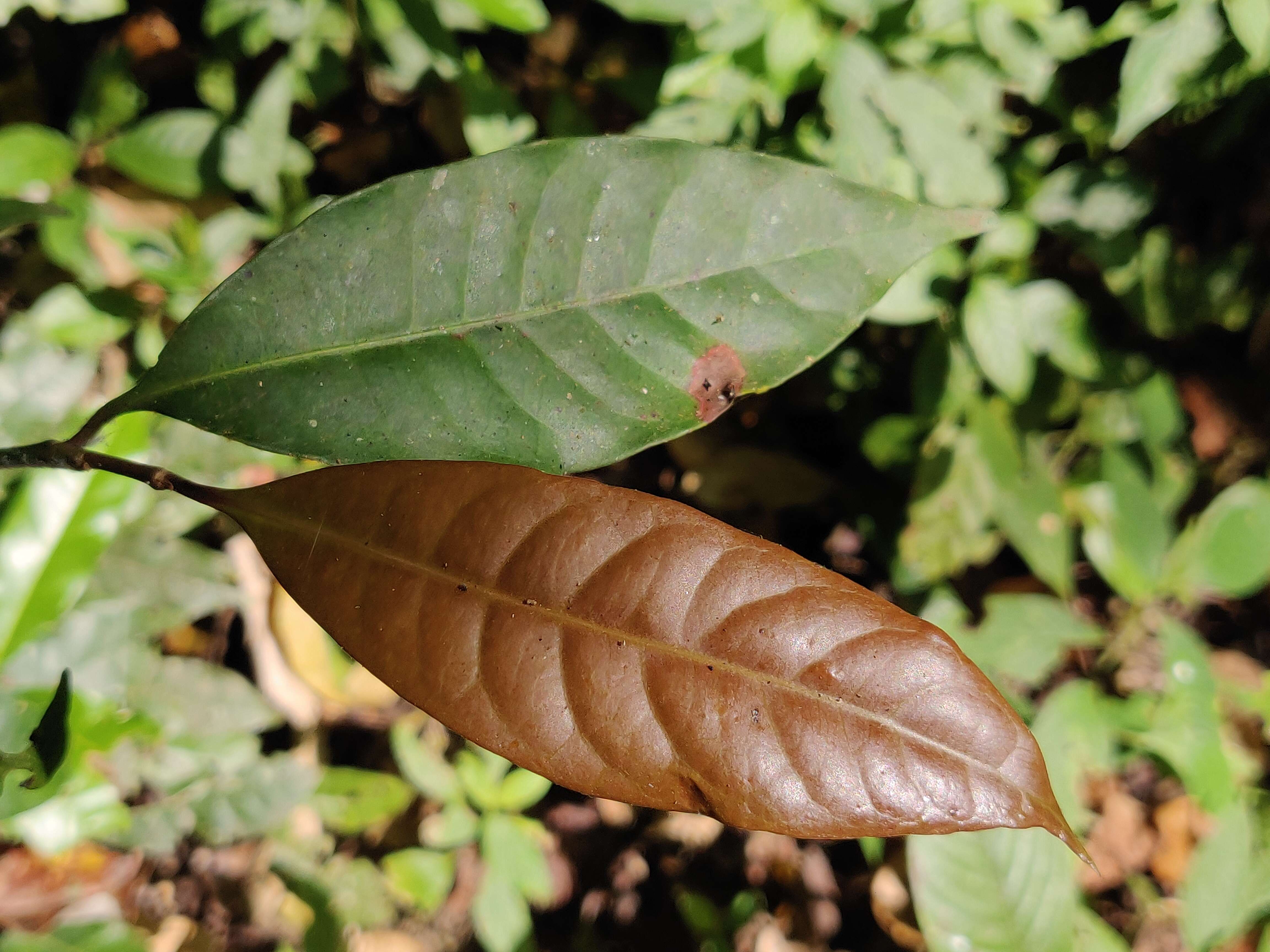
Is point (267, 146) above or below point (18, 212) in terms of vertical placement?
below

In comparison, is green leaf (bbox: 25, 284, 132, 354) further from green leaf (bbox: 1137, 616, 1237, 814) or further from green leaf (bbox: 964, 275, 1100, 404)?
green leaf (bbox: 1137, 616, 1237, 814)

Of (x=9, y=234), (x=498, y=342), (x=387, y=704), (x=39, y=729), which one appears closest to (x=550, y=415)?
(x=498, y=342)

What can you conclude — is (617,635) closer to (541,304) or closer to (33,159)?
(541,304)

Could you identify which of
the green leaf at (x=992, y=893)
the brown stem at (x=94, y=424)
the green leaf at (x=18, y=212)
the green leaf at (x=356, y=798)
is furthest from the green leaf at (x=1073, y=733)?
the green leaf at (x=18, y=212)

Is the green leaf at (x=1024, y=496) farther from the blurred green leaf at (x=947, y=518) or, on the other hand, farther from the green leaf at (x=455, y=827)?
the green leaf at (x=455, y=827)

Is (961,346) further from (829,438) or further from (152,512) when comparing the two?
(152,512)

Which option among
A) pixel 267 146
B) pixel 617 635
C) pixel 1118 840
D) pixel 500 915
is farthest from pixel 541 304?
pixel 1118 840

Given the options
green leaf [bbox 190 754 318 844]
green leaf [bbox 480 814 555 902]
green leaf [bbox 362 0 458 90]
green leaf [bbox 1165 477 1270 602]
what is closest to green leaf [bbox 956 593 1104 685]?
green leaf [bbox 1165 477 1270 602]
